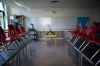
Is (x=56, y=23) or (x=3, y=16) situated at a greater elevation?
(x=3, y=16)

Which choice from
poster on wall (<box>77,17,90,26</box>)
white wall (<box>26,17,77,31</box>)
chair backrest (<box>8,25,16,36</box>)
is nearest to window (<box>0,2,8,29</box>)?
white wall (<box>26,17,77,31</box>)

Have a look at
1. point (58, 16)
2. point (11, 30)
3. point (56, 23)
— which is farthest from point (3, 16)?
point (11, 30)

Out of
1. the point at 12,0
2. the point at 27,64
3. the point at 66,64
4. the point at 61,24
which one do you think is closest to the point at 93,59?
the point at 66,64

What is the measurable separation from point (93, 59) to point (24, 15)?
25.1 ft

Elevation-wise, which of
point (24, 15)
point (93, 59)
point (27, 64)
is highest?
point (24, 15)

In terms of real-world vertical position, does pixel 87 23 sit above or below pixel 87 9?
below

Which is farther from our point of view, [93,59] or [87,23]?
[87,23]

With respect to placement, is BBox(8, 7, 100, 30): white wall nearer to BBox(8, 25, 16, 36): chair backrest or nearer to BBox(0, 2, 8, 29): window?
BBox(0, 2, 8, 29): window

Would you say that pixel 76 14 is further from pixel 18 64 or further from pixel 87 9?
pixel 18 64

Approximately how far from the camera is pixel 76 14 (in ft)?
32.4

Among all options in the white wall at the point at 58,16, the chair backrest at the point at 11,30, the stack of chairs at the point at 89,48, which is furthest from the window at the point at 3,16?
the stack of chairs at the point at 89,48

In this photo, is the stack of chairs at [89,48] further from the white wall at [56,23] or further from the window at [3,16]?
the window at [3,16]

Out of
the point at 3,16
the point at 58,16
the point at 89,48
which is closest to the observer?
the point at 89,48

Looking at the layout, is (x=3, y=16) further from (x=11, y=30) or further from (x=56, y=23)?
(x=11, y=30)
